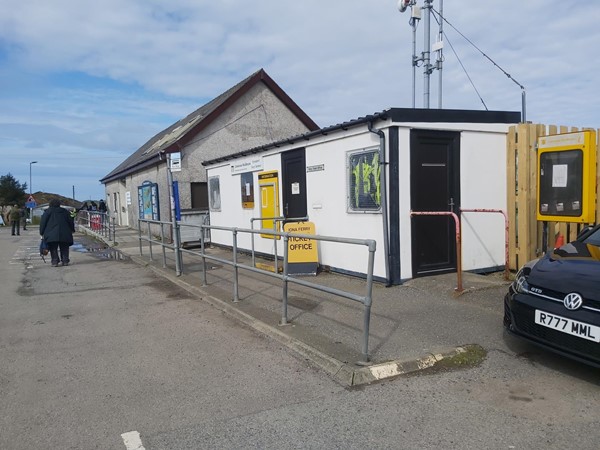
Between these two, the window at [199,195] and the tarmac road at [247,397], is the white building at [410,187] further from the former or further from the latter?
the window at [199,195]

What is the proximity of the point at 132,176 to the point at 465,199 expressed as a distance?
1874cm

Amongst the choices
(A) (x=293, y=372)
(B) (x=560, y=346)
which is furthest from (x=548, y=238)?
(A) (x=293, y=372)

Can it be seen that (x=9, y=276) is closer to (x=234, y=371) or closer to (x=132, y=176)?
(x=234, y=371)

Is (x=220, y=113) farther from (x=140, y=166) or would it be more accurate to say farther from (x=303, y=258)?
(x=303, y=258)

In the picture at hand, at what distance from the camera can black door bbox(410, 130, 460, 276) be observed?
750 centimetres

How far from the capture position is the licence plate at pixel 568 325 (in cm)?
356

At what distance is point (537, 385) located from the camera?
12.7 ft

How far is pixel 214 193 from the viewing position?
1423 cm

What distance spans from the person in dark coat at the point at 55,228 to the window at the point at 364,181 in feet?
24.2

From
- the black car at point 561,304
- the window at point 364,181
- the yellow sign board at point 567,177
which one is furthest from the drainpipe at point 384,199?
the black car at point 561,304

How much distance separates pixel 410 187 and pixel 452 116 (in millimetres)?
1404

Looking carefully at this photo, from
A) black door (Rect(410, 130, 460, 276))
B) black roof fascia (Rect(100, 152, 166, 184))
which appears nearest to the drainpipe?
black door (Rect(410, 130, 460, 276))

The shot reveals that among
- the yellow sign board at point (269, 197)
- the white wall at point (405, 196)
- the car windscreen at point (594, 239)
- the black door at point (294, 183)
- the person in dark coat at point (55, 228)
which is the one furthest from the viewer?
the person in dark coat at point (55, 228)

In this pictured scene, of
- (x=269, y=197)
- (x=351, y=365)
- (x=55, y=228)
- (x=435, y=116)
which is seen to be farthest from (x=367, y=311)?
(x=55, y=228)
